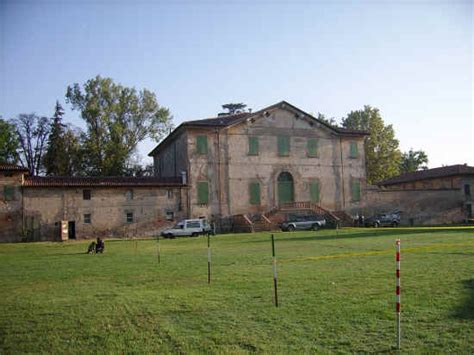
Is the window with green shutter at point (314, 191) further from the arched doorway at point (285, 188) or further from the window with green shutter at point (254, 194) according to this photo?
the window with green shutter at point (254, 194)

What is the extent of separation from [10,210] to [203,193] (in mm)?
15572

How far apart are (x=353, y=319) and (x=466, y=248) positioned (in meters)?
11.8

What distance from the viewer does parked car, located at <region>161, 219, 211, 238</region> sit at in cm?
3538

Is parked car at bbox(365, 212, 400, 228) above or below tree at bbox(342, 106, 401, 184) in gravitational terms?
below

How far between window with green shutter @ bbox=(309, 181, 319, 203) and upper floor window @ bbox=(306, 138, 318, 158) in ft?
9.14

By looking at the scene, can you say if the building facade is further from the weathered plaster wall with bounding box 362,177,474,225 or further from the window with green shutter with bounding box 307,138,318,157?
the weathered plaster wall with bounding box 362,177,474,225

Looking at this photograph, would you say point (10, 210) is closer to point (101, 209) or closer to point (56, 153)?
point (101, 209)

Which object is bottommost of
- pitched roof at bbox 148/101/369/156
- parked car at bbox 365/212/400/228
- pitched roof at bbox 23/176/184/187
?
parked car at bbox 365/212/400/228

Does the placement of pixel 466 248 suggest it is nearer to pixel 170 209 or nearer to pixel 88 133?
pixel 170 209

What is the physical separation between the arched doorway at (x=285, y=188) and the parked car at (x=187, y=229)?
361 inches

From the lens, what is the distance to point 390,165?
61.4 metres

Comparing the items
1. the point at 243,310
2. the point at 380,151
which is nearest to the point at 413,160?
the point at 380,151

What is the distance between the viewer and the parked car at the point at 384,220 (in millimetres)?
41250

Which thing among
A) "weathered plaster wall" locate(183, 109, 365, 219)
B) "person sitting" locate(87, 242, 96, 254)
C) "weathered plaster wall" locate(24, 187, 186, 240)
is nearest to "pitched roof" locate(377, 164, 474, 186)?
"weathered plaster wall" locate(183, 109, 365, 219)
